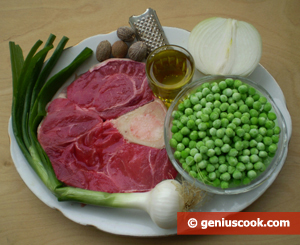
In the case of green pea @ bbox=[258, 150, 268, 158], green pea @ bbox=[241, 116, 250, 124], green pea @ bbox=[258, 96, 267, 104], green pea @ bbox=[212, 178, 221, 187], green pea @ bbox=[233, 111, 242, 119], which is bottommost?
green pea @ bbox=[212, 178, 221, 187]

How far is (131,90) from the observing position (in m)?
1.95

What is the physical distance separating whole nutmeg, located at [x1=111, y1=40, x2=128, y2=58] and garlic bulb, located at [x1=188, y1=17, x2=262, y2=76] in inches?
20.1

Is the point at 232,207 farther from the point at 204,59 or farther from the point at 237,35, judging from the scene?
the point at 237,35

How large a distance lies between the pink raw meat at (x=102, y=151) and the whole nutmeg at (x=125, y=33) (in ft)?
1.69

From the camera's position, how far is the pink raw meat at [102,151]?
1.80m

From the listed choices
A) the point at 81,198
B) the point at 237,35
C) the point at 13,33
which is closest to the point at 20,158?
the point at 81,198

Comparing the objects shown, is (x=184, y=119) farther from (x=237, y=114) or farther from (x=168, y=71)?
(x=168, y=71)

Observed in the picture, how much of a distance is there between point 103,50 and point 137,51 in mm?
263

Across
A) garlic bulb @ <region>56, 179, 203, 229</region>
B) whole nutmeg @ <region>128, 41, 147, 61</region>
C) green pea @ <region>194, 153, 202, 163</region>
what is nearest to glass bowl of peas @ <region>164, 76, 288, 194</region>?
green pea @ <region>194, 153, 202, 163</region>

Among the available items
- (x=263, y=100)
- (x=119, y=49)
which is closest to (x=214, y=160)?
(x=263, y=100)

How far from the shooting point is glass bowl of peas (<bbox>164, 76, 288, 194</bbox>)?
152 centimetres

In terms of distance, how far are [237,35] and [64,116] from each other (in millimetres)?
1332

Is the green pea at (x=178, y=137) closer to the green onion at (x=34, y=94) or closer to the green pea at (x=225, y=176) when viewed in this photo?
the green pea at (x=225, y=176)

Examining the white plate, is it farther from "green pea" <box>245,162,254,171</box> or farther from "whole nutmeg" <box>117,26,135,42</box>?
"whole nutmeg" <box>117,26,135,42</box>
